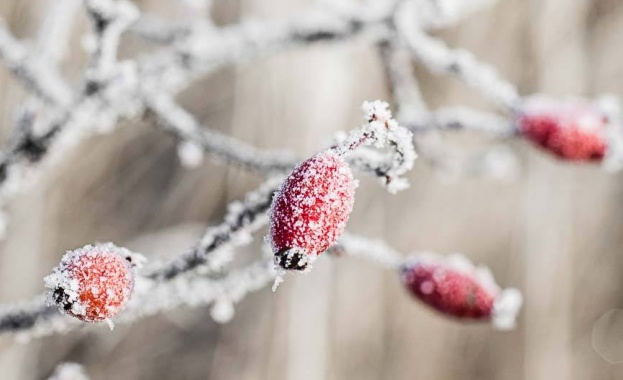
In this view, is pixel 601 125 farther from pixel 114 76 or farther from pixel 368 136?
pixel 114 76

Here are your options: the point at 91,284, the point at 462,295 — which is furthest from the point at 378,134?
the point at 462,295

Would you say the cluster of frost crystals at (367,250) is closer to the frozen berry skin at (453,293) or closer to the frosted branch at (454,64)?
the frozen berry skin at (453,293)

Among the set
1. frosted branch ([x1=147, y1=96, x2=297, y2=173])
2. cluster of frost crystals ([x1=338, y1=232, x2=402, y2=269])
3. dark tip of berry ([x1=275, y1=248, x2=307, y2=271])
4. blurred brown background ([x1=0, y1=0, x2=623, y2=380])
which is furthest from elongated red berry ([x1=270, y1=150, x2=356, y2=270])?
blurred brown background ([x1=0, y1=0, x2=623, y2=380])

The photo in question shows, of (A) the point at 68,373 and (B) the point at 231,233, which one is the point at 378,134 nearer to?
(B) the point at 231,233

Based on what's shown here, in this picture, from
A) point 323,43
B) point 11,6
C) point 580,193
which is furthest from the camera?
point 580,193

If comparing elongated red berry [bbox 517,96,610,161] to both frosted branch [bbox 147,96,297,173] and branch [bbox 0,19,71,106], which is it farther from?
branch [bbox 0,19,71,106]

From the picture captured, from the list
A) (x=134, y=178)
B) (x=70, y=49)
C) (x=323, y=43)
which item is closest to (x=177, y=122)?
(x=323, y=43)
